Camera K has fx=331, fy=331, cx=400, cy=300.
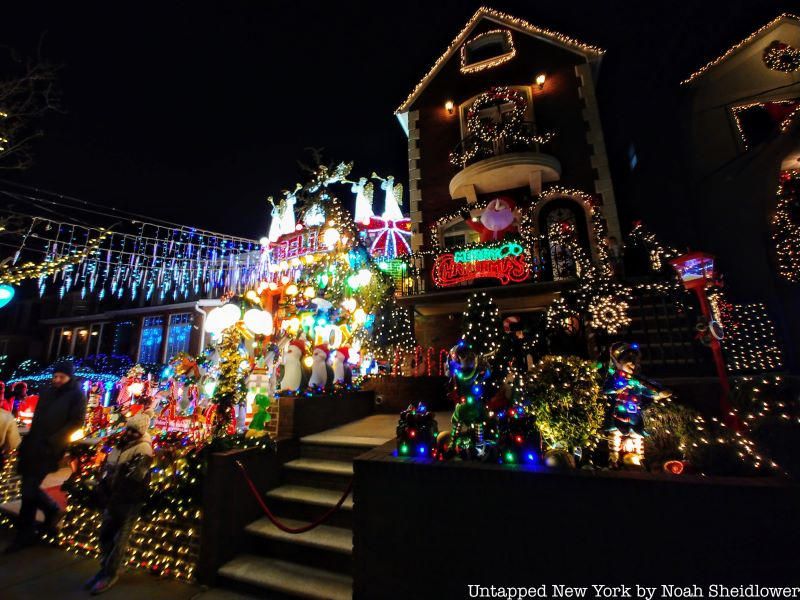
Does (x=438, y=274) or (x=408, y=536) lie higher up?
(x=438, y=274)

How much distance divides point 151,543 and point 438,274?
331 inches

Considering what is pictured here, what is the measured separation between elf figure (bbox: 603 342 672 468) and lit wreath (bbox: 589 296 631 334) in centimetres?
415

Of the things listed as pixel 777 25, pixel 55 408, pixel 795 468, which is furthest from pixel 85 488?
pixel 777 25

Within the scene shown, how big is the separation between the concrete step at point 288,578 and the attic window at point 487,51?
15.0m

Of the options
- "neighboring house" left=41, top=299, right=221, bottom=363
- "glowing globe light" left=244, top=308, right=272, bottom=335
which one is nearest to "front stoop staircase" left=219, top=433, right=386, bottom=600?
"glowing globe light" left=244, top=308, right=272, bottom=335

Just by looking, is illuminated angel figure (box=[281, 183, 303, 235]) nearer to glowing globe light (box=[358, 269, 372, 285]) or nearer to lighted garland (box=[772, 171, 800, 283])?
glowing globe light (box=[358, 269, 372, 285])

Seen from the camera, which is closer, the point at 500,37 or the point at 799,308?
the point at 799,308

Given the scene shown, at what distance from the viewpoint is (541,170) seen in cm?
1048

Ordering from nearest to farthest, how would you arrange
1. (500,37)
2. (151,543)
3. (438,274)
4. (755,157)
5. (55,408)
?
(151,543) → (55,408) → (755,157) → (438,274) → (500,37)

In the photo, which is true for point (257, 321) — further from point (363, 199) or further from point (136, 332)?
point (136, 332)

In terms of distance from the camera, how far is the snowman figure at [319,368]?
22.4ft

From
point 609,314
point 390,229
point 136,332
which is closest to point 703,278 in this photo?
point 609,314

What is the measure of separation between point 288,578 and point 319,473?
1295 millimetres

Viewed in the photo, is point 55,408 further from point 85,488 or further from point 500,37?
point 500,37
